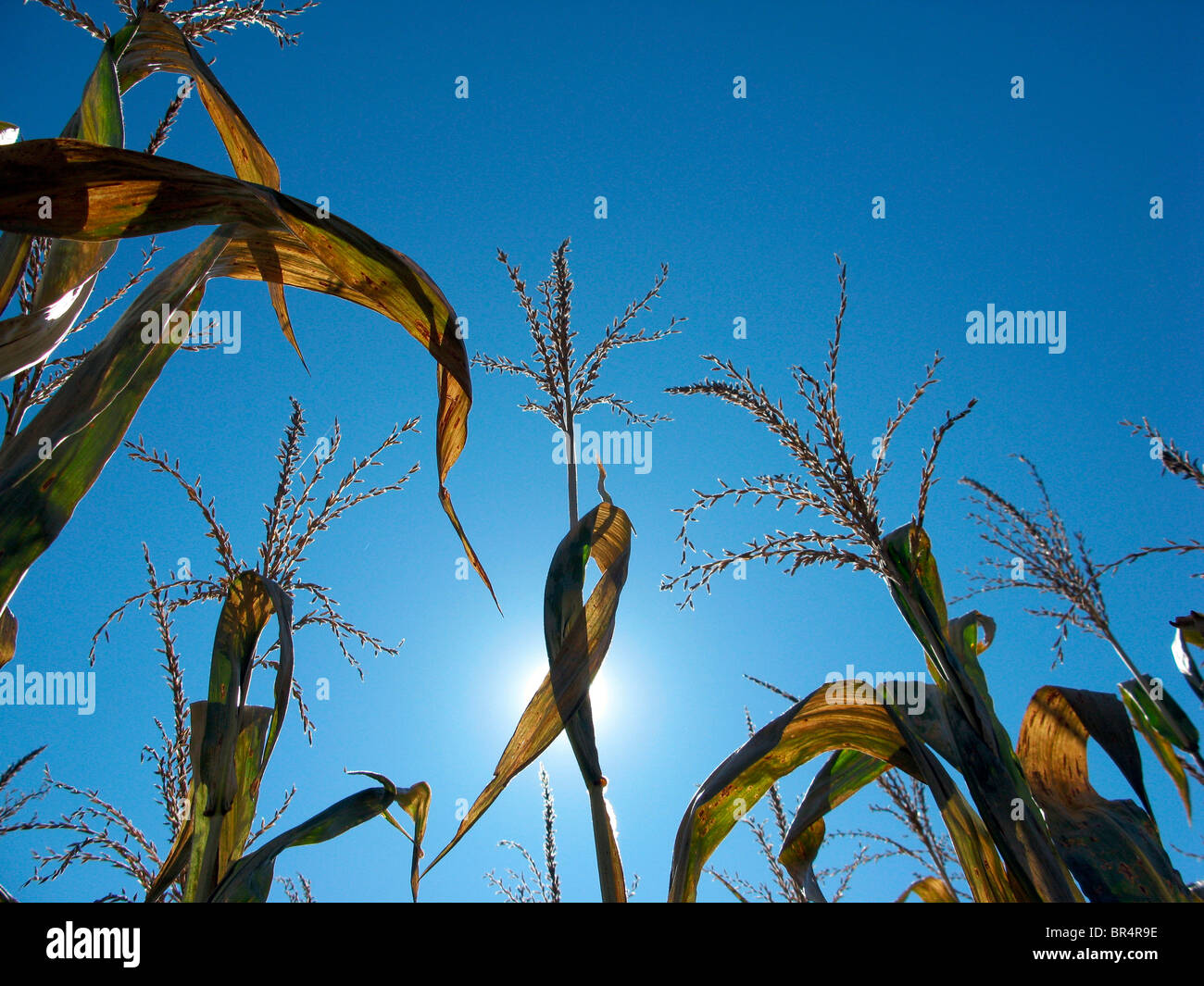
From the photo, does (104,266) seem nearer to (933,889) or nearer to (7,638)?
(7,638)

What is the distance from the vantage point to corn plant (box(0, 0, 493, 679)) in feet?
2.53

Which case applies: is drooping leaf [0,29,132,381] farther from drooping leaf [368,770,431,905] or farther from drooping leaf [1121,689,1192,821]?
drooping leaf [1121,689,1192,821]

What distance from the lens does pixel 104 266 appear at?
109cm

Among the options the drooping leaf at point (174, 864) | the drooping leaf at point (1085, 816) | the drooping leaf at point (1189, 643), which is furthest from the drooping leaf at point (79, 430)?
the drooping leaf at point (1189, 643)

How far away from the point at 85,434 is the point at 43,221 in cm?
27

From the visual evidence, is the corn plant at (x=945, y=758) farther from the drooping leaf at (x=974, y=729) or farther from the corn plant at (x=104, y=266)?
the corn plant at (x=104, y=266)

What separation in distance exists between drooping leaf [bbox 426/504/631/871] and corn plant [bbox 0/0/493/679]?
35 cm

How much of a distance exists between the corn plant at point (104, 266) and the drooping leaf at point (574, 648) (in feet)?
1.16

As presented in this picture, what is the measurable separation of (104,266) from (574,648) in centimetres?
106

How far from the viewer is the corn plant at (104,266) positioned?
2.53ft

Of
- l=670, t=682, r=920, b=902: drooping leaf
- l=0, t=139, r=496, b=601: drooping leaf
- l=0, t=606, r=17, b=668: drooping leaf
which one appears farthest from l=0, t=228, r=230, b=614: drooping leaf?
l=670, t=682, r=920, b=902: drooping leaf

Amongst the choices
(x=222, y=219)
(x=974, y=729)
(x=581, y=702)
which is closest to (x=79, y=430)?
(x=222, y=219)
